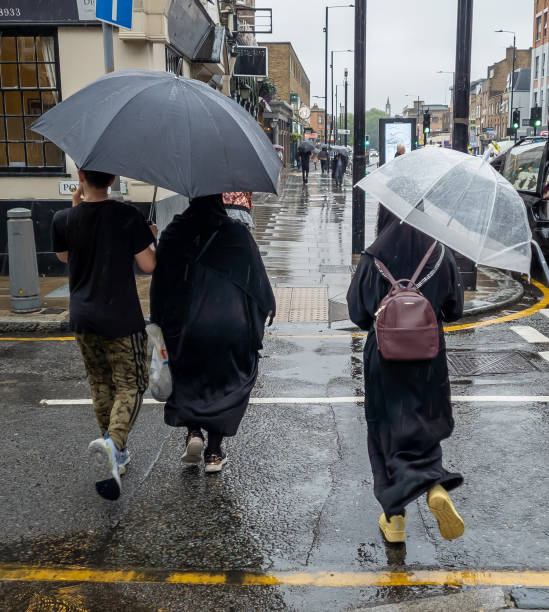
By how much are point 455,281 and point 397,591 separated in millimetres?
1424

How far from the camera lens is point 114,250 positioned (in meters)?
3.97

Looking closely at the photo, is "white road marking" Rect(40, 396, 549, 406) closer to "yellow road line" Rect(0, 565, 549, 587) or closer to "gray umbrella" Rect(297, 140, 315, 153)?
"yellow road line" Rect(0, 565, 549, 587)

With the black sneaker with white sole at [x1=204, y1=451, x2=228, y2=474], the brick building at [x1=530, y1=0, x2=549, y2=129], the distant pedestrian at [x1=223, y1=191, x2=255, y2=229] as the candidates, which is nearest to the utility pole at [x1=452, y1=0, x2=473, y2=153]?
the distant pedestrian at [x1=223, y1=191, x2=255, y2=229]

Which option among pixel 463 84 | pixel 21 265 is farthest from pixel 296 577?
pixel 463 84

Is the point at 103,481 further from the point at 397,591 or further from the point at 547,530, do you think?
the point at 547,530

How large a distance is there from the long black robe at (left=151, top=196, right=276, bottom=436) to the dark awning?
9385 millimetres

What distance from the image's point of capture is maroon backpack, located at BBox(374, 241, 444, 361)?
3424 mm

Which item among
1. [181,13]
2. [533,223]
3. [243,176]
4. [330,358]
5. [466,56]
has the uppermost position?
[181,13]

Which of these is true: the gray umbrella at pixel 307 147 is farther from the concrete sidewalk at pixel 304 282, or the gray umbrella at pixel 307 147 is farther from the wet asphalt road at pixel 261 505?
the wet asphalt road at pixel 261 505

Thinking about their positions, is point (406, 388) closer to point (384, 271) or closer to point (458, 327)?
point (384, 271)

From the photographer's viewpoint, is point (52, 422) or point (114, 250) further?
point (52, 422)

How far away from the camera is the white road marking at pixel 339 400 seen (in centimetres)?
586

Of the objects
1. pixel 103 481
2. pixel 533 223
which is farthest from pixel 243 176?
pixel 533 223

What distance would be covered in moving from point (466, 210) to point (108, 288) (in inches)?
73.3
